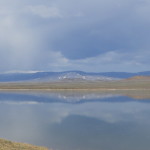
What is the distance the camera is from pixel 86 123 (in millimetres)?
31172

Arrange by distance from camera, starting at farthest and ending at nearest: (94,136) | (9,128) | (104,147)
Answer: (9,128)
(94,136)
(104,147)

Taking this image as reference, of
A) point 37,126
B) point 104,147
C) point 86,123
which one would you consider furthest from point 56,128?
point 104,147

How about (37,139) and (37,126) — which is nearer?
(37,139)

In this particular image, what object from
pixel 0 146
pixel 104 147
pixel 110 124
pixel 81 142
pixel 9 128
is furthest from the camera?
pixel 110 124

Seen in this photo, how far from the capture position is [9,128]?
92.0ft

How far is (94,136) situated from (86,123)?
7.40 m

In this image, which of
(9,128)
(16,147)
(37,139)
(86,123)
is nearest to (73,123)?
(86,123)

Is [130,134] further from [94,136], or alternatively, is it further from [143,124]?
[143,124]

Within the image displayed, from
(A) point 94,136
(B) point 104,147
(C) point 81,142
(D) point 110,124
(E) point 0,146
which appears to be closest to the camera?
(E) point 0,146

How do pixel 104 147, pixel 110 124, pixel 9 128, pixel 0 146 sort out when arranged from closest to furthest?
1. pixel 0 146
2. pixel 104 147
3. pixel 9 128
4. pixel 110 124

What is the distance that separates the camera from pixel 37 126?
29047 millimetres

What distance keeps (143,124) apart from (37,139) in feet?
39.4

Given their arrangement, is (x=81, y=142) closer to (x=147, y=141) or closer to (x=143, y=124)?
(x=147, y=141)

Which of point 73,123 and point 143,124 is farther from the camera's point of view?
point 73,123
